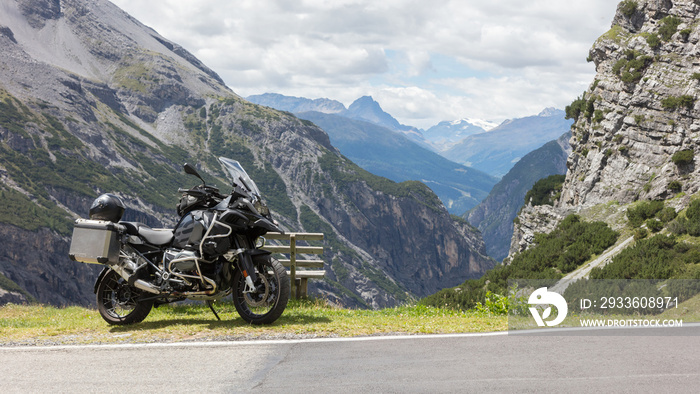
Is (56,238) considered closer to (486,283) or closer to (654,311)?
(486,283)

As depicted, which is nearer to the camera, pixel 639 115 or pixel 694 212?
pixel 694 212

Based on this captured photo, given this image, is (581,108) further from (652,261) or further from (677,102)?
(652,261)

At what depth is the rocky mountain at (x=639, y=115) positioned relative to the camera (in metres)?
54.0

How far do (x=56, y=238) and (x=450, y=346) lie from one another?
620ft

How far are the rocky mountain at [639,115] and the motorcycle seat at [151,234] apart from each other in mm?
47457

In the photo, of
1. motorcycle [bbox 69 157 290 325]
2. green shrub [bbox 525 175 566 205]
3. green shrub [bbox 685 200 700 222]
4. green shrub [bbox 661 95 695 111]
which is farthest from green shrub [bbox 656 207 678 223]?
green shrub [bbox 525 175 566 205]

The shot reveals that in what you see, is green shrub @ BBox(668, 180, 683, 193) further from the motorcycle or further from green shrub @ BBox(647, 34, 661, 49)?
the motorcycle

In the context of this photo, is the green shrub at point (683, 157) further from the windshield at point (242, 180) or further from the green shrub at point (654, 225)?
the windshield at point (242, 180)

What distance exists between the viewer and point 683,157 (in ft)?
161

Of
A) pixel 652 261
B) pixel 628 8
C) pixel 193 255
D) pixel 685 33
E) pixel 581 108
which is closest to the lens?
pixel 193 255

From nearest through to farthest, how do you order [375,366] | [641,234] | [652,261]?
[375,366], [652,261], [641,234]

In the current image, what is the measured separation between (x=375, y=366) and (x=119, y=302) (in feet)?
18.8

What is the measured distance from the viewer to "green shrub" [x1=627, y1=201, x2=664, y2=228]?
41.3m

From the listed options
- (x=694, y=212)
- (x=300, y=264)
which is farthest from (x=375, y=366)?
(x=694, y=212)
